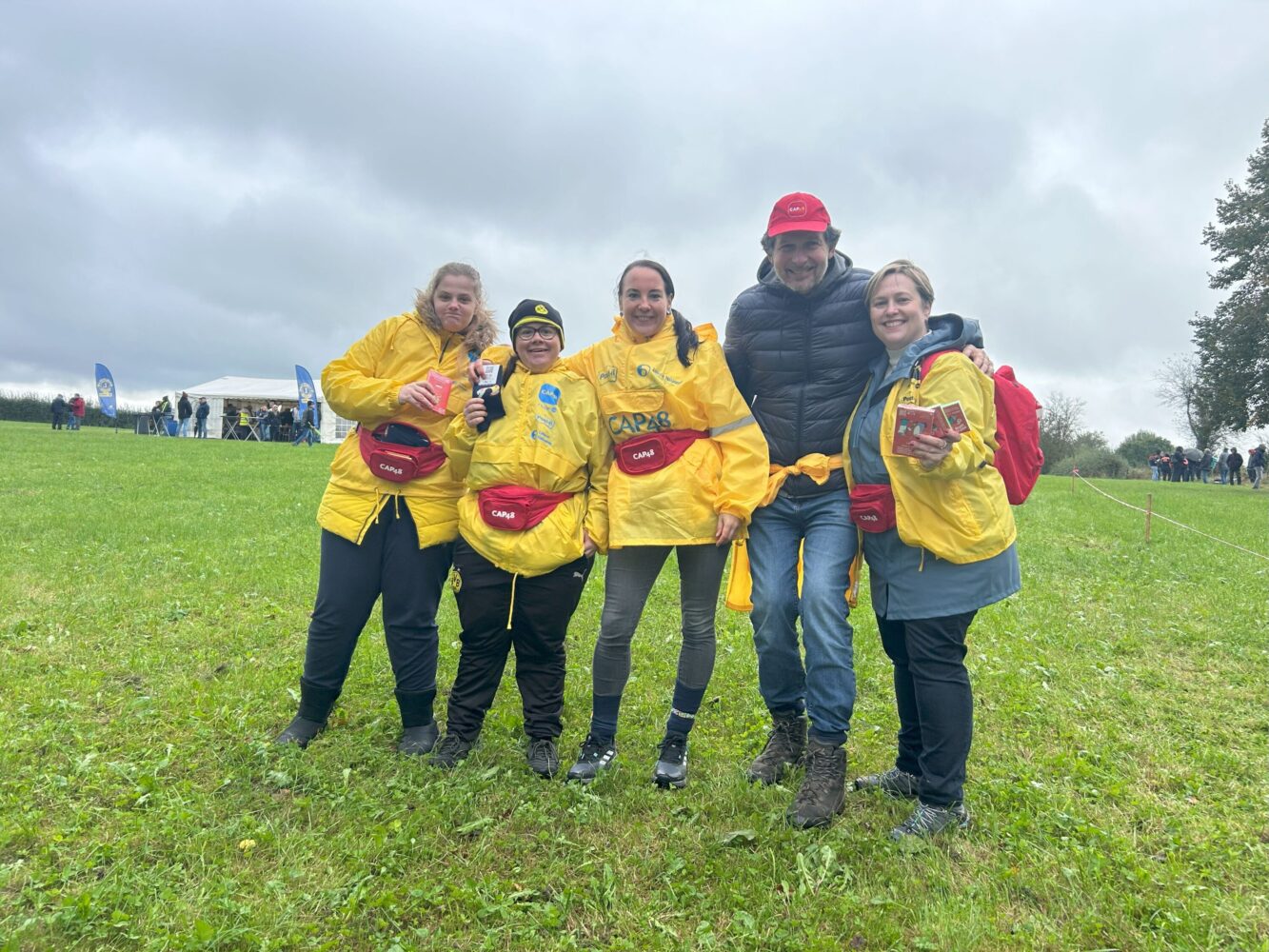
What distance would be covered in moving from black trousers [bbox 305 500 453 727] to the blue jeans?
5.40 ft

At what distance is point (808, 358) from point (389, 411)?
204cm

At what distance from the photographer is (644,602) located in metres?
3.58

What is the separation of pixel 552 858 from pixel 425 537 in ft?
5.28

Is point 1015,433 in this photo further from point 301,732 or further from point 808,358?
point 301,732

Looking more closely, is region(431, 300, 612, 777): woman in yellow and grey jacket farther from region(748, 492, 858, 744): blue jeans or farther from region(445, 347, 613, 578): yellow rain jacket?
region(748, 492, 858, 744): blue jeans

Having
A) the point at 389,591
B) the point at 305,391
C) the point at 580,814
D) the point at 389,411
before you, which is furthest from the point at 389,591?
the point at 305,391

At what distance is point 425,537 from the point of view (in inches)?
149

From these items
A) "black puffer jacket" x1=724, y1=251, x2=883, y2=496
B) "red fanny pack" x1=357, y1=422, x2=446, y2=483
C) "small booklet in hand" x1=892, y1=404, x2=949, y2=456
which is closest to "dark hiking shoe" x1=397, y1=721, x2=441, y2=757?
"red fanny pack" x1=357, y1=422, x2=446, y2=483

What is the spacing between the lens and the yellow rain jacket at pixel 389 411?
12.4 ft

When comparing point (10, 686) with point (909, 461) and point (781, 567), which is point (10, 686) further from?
point (909, 461)

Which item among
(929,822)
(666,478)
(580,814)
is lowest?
(580,814)

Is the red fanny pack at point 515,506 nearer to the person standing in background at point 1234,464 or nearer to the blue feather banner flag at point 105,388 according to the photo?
the blue feather banner flag at point 105,388

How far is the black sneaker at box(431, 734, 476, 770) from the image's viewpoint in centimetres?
370

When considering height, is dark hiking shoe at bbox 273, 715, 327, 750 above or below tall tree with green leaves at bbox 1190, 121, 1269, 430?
below
